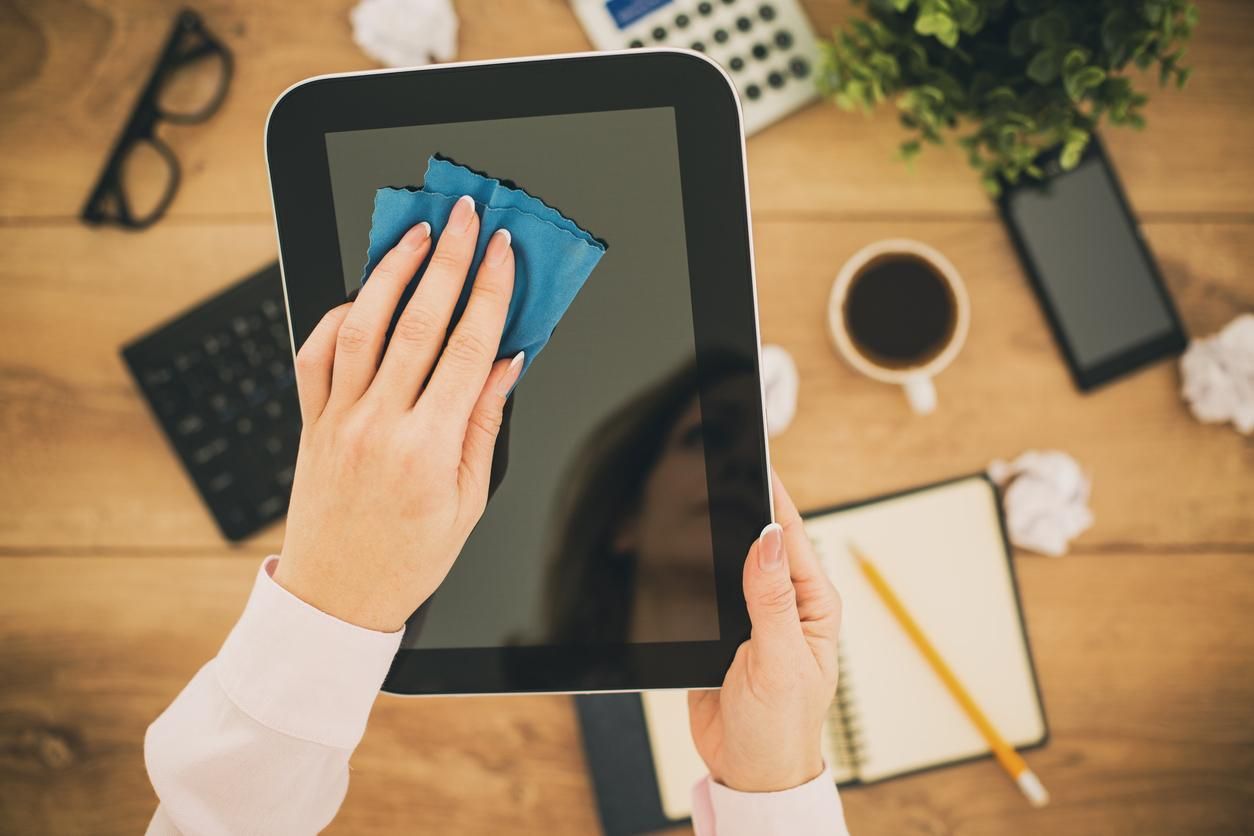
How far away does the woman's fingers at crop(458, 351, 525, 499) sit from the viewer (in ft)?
1.37

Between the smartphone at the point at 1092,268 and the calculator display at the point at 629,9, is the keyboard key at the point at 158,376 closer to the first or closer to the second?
the calculator display at the point at 629,9

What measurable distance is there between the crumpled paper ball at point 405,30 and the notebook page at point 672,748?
A: 525 mm

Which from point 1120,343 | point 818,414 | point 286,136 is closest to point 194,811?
point 286,136

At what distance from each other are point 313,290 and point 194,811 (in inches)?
11.7

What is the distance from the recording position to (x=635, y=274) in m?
0.43

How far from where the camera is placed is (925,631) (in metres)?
0.61

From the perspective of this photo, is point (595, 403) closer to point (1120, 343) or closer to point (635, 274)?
point (635, 274)

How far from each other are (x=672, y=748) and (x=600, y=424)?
0.97 ft

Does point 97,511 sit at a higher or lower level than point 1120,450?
higher

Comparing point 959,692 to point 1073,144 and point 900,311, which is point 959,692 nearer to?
point 900,311

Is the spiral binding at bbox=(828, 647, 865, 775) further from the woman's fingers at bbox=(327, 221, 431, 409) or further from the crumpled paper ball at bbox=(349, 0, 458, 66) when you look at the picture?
the crumpled paper ball at bbox=(349, 0, 458, 66)

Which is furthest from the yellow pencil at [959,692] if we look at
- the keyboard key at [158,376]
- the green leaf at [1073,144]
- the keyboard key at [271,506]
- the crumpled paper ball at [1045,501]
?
the keyboard key at [158,376]

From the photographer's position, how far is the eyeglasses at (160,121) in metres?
0.61

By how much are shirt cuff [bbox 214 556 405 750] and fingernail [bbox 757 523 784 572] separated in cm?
20
